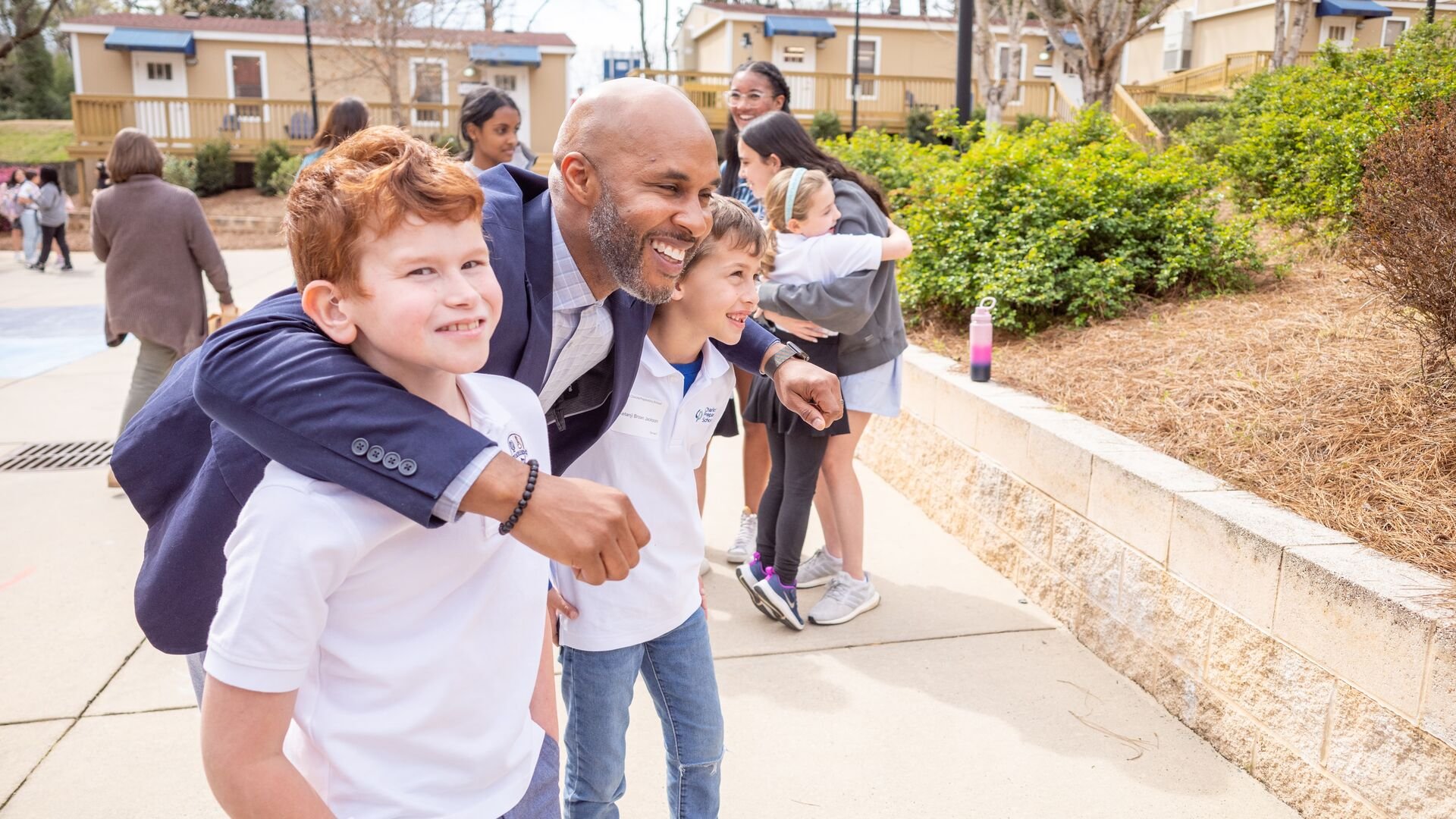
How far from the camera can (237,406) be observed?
50.9 inches

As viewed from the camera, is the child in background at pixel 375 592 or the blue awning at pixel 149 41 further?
the blue awning at pixel 149 41

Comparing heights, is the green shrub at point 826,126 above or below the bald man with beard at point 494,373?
above

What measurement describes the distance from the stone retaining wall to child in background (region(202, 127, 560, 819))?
2.26 meters

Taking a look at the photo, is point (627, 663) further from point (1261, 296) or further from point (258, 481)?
point (1261, 296)

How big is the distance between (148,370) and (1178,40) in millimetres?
34523

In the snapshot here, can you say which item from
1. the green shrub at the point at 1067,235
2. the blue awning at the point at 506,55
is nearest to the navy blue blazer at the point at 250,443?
the green shrub at the point at 1067,235

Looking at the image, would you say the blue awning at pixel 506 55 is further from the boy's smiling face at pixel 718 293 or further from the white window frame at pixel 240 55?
the boy's smiling face at pixel 718 293

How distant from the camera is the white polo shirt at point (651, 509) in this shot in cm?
229

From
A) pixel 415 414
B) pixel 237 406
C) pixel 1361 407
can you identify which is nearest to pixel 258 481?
pixel 237 406

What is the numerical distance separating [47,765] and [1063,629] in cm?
352

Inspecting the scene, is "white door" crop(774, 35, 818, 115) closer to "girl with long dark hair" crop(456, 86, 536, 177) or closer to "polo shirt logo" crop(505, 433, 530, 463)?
"girl with long dark hair" crop(456, 86, 536, 177)

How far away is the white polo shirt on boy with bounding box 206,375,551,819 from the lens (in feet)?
3.94

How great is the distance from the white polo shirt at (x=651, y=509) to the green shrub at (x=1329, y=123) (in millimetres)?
5186

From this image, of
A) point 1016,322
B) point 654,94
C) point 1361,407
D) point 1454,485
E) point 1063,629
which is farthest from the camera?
point 1016,322
